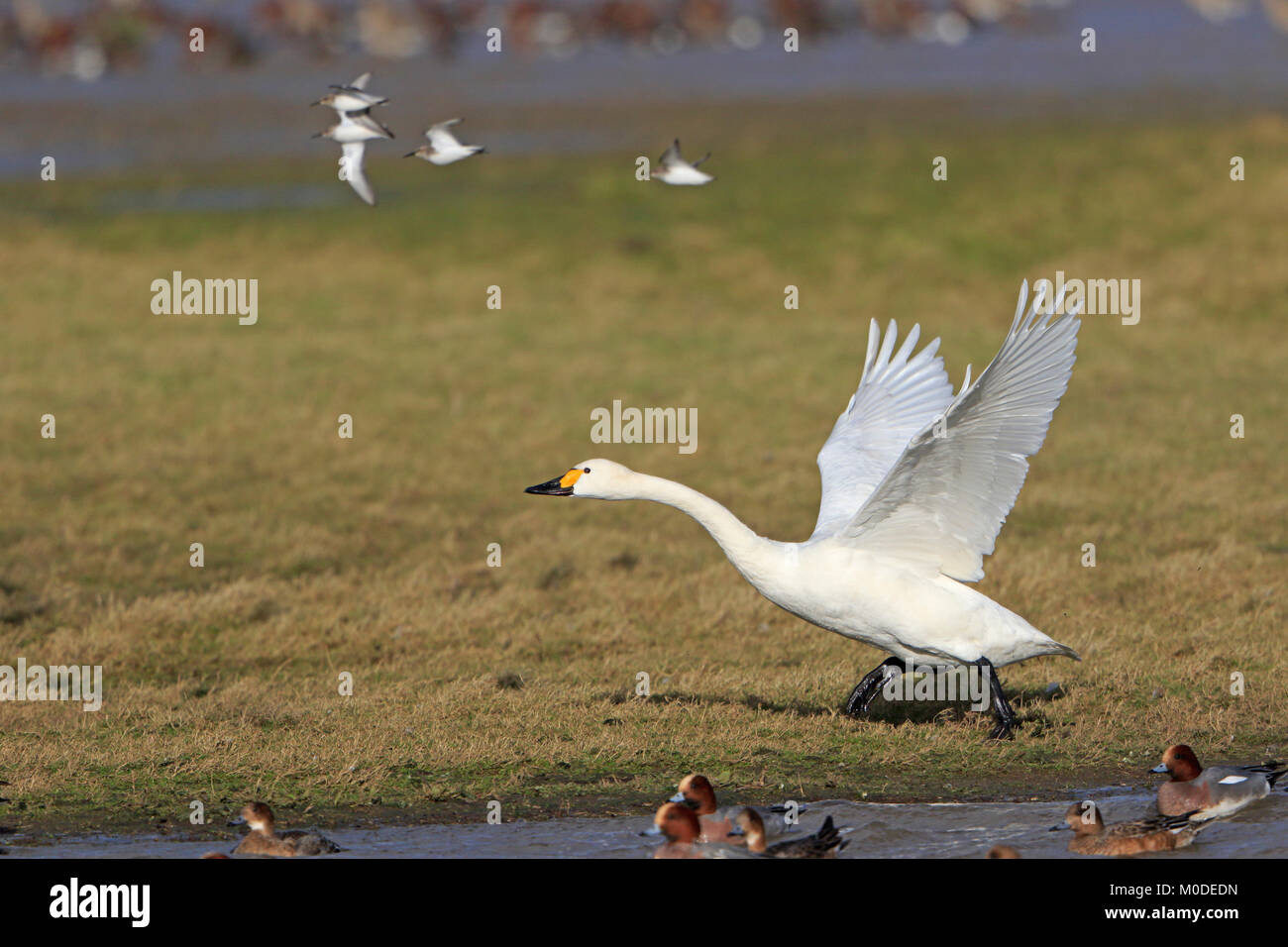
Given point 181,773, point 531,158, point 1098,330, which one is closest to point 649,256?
point 1098,330

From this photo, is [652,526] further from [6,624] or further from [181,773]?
[181,773]

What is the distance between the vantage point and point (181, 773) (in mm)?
7781

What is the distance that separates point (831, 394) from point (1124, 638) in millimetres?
6671

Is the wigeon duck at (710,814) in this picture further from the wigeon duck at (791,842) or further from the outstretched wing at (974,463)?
the outstretched wing at (974,463)

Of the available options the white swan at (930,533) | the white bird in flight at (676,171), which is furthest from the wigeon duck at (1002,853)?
the white bird in flight at (676,171)

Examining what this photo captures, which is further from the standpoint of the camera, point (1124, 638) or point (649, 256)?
point (649, 256)

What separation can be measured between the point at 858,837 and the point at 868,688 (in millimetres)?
1677

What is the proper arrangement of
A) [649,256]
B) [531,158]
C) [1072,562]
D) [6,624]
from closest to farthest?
[6,624], [1072,562], [649,256], [531,158]

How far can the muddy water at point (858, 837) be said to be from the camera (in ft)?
22.1

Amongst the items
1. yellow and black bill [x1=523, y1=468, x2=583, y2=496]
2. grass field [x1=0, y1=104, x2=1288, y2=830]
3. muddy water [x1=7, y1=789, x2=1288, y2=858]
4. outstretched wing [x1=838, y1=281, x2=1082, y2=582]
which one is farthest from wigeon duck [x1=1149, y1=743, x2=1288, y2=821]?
yellow and black bill [x1=523, y1=468, x2=583, y2=496]

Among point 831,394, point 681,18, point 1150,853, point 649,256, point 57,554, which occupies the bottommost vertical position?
point 1150,853

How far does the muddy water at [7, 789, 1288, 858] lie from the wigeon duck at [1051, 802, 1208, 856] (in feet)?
0.18

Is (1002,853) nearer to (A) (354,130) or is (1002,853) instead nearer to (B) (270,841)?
(B) (270,841)

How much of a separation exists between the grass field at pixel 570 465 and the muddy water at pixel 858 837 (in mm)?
268
